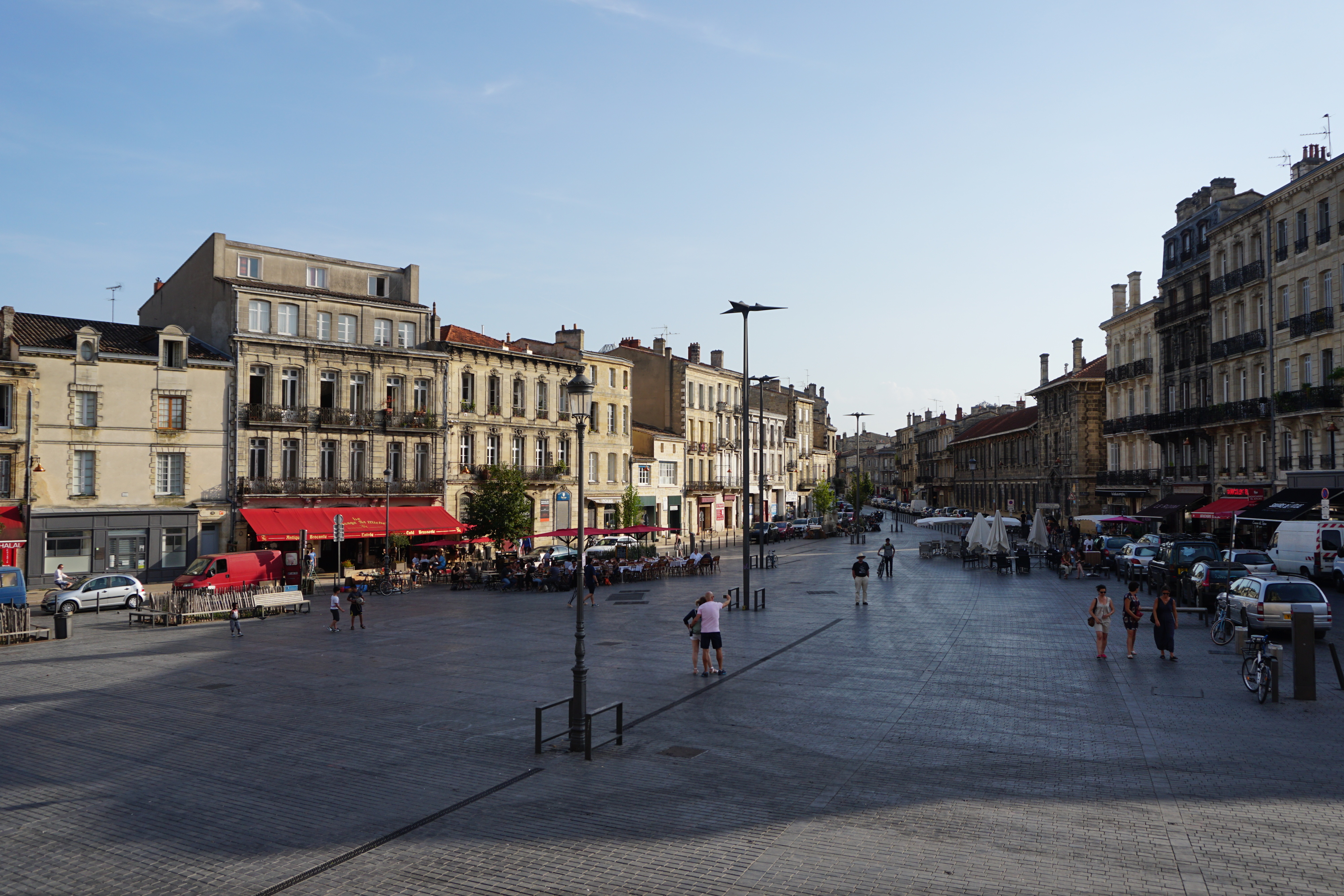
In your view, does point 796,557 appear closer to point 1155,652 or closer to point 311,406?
point 311,406

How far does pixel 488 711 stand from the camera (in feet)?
48.2

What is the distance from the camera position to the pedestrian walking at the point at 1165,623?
60.5ft

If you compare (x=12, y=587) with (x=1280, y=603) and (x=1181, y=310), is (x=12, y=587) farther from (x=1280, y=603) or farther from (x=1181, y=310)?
(x=1181, y=310)

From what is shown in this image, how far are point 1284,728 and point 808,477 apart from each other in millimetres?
87634

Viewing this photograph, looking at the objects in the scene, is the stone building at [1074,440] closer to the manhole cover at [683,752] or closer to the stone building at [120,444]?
the stone building at [120,444]

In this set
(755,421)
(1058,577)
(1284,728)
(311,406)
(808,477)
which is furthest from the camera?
(808,477)

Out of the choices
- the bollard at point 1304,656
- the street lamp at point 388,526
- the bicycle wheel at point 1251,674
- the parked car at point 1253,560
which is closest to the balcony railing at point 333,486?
the street lamp at point 388,526

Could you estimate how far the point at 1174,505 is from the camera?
50.6 m

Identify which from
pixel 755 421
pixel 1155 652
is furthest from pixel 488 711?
pixel 755 421

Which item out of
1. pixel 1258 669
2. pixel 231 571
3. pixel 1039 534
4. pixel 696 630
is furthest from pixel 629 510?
pixel 1258 669

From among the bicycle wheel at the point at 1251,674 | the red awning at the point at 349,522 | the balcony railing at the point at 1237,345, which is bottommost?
the bicycle wheel at the point at 1251,674

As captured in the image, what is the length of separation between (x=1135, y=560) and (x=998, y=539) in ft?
22.7

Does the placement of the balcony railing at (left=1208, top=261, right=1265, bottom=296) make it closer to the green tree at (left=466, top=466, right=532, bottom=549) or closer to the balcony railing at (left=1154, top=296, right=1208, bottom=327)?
the balcony railing at (left=1154, top=296, right=1208, bottom=327)

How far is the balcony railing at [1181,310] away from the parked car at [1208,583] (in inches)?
1132
